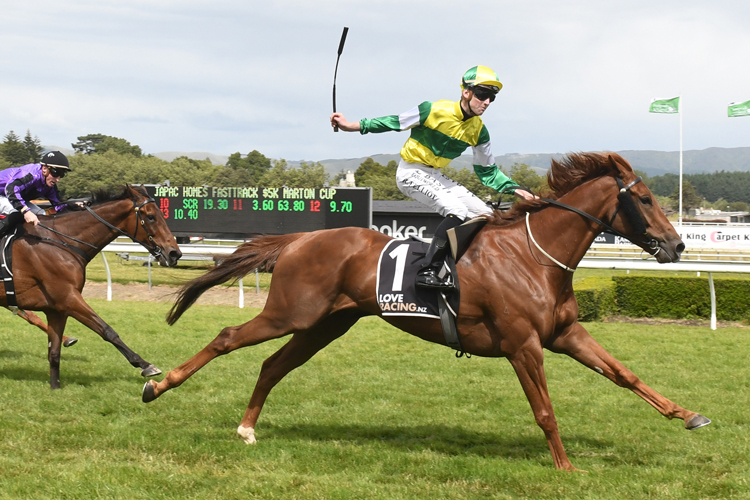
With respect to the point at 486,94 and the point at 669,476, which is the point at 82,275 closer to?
the point at 486,94

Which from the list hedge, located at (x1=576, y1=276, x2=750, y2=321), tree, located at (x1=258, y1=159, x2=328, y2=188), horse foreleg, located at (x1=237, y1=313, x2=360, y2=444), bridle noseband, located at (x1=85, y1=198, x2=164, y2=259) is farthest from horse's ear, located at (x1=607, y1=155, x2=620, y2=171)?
tree, located at (x1=258, y1=159, x2=328, y2=188)

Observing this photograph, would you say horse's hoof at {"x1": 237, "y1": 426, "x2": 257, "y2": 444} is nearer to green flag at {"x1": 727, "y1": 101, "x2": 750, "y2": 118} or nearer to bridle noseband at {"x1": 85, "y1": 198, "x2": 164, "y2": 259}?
bridle noseband at {"x1": 85, "y1": 198, "x2": 164, "y2": 259}

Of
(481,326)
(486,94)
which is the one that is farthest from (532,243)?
(486,94)

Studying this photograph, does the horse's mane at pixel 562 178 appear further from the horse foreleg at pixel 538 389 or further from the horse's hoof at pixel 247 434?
the horse's hoof at pixel 247 434

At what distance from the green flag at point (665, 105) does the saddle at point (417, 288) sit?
26370 mm

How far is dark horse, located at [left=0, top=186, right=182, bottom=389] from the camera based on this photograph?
5.73 m

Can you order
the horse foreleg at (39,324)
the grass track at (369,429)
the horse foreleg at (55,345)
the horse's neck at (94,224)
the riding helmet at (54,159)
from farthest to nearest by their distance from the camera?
1. the horse foreleg at (39,324)
2. the horse's neck at (94,224)
3. the riding helmet at (54,159)
4. the horse foreleg at (55,345)
5. the grass track at (369,429)

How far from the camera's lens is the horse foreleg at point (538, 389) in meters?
3.77

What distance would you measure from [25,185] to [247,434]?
3186mm

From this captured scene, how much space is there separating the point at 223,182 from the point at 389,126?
182ft

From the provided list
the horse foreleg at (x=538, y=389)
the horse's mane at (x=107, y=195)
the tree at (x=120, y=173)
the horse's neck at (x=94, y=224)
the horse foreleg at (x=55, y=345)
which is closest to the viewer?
the horse foreleg at (x=538, y=389)

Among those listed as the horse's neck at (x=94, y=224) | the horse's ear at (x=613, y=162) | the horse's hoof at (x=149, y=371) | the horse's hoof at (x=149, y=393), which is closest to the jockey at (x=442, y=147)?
the horse's ear at (x=613, y=162)

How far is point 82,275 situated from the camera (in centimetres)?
594

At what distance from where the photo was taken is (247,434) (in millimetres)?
4348
